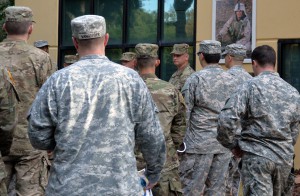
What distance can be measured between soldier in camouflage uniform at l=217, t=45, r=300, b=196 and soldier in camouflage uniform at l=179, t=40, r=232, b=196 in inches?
91.0

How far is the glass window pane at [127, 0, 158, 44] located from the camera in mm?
13461

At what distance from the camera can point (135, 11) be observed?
13.8 meters

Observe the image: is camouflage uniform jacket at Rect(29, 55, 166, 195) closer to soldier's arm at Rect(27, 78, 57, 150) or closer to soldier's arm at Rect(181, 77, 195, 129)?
soldier's arm at Rect(27, 78, 57, 150)

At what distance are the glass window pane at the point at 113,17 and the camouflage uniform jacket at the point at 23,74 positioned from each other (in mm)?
7047

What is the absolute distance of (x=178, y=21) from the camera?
13.1 m

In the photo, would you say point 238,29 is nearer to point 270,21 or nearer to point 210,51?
point 270,21

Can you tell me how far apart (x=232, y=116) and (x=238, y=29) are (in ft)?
19.0

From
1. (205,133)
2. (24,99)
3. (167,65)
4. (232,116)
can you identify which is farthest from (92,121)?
(167,65)

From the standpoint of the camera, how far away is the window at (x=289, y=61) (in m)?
11.6

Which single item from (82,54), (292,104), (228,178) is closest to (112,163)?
(82,54)

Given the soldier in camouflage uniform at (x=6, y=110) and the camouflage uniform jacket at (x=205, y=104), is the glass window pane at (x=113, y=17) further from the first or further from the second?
the soldier in camouflage uniform at (x=6, y=110)

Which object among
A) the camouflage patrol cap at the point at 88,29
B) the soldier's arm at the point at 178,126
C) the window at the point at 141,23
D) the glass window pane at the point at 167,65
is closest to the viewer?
A: the camouflage patrol cap at the point at 88,29

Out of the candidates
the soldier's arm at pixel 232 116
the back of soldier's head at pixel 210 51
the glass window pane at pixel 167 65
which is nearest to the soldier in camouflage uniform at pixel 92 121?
the soldier's arm at pixel 232 116

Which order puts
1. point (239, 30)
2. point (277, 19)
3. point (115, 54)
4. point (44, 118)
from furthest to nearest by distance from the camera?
point (115, 54)
point (239, 30)
point (277, 19)
point (44, 118)
